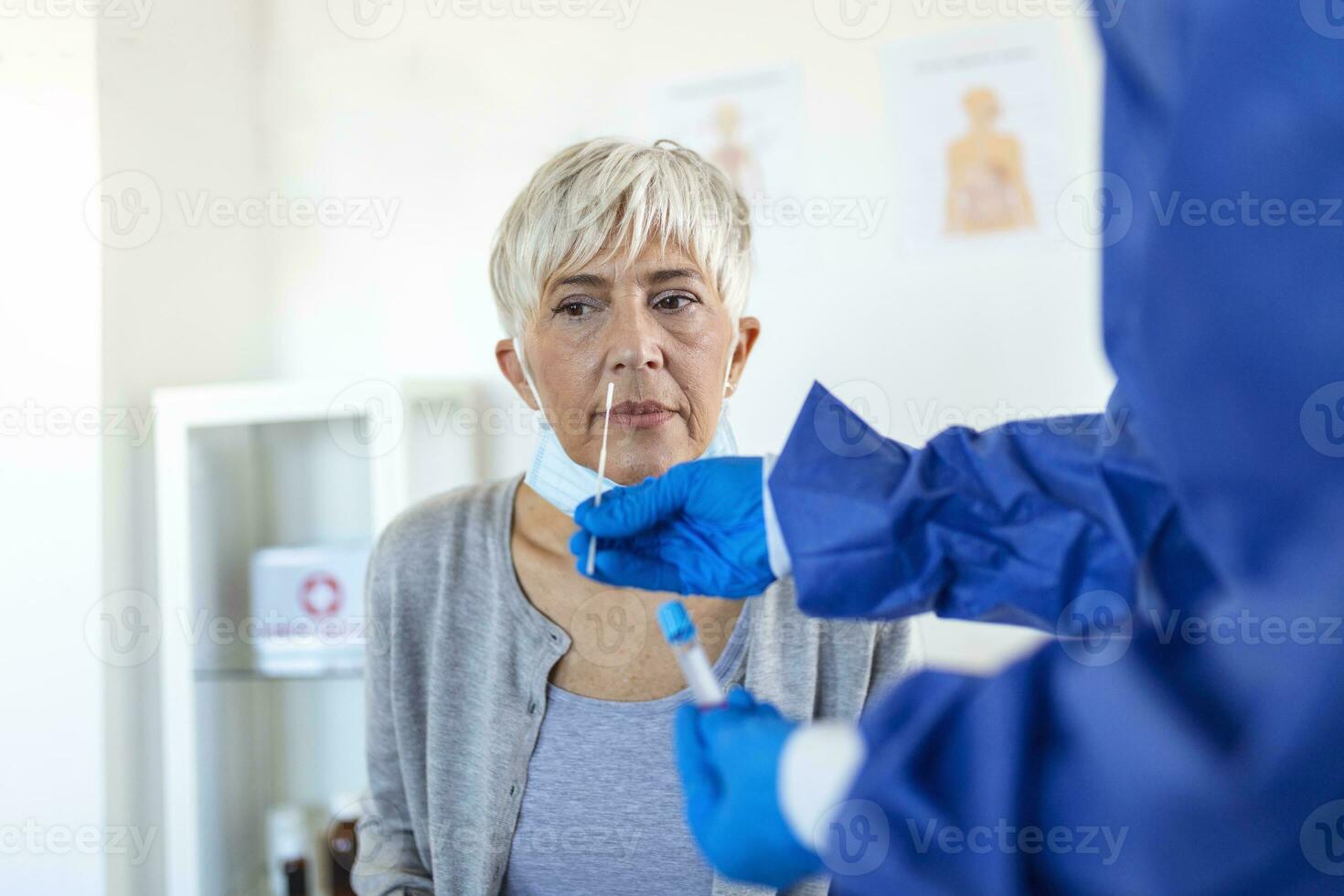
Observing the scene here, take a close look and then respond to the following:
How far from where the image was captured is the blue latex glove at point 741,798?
0.50 metres

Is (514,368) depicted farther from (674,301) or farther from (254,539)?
(254,539)

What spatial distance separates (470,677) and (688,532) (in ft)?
1.76

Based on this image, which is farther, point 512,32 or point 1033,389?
point 512,32

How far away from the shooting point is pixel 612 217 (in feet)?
3.62

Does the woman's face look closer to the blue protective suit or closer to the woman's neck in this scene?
the woman's neck

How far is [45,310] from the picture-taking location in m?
1.45

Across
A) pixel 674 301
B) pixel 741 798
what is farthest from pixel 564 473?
pixel 741 798

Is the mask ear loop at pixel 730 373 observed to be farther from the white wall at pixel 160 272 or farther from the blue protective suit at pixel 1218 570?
the white wall at pixel 160 272

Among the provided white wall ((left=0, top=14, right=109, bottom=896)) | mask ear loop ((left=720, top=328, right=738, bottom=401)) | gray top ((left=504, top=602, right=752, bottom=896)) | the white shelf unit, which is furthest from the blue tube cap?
white wall ((left=0, top=14, right=109, bottom=896))

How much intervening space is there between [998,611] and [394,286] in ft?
4.50

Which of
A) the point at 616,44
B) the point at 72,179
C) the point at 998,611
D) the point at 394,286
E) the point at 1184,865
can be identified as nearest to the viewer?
the point at 1184,865

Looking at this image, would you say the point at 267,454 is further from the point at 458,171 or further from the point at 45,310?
the point at 458,171

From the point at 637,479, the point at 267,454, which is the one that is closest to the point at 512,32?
the point at 267,454

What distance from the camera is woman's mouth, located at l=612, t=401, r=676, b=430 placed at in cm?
111
